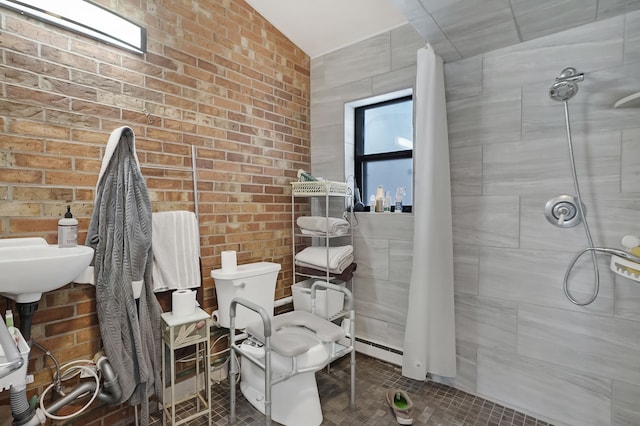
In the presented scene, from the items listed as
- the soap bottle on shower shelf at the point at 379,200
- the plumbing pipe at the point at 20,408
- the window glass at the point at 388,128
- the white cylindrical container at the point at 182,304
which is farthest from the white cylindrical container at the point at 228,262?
the window glass at the point at 388,128

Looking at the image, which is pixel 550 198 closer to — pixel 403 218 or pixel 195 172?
pixel 403 218

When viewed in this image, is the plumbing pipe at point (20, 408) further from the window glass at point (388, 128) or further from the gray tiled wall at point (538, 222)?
the window glass at point (388, 128)

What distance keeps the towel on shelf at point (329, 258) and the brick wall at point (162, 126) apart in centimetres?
29

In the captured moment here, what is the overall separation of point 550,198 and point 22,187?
2.65 meters

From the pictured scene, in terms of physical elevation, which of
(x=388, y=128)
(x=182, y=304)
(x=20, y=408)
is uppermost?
(x=388, y=128)

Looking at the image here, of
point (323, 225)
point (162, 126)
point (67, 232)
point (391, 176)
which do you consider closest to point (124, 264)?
point (67, 232)

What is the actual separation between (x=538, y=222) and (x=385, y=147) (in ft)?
4.00

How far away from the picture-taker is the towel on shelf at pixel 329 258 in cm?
226

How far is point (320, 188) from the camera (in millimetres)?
2305

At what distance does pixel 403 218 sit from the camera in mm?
2330

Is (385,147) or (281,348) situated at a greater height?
(385,147)

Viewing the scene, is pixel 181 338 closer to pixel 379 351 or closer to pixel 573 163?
pixel 379 351

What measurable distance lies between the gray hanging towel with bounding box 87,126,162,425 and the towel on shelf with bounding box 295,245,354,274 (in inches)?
43.4

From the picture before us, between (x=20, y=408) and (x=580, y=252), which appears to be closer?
(x=20, y=408)
